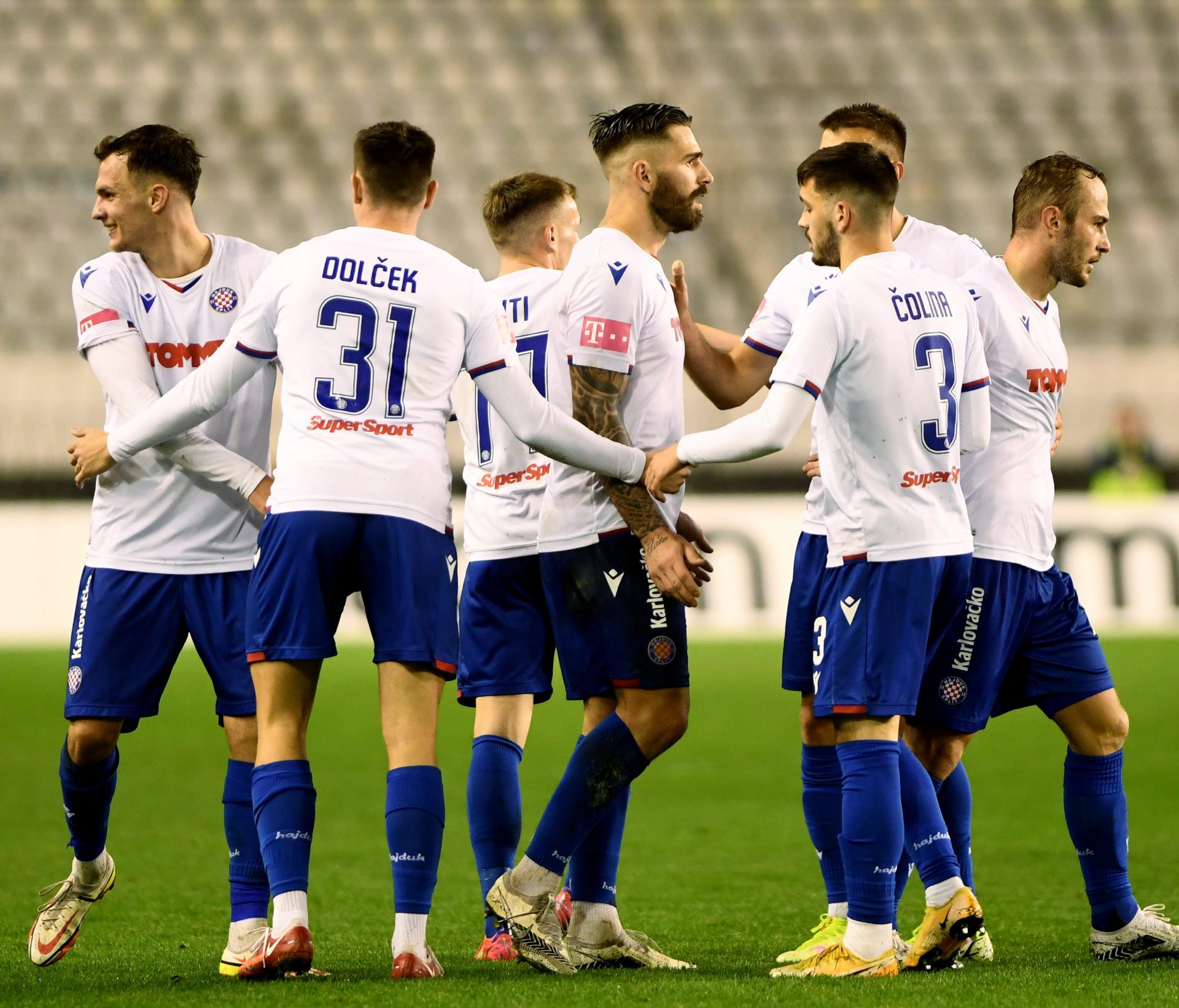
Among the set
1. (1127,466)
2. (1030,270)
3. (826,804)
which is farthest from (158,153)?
(1127,466)

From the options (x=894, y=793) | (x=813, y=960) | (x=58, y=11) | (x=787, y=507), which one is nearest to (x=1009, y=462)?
(x=894, y=793)

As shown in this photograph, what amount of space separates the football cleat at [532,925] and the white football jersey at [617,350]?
0.91m

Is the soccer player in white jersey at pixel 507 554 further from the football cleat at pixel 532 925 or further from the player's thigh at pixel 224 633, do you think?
the player's thigh at pixel 224 633

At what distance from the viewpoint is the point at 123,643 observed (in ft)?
15.7

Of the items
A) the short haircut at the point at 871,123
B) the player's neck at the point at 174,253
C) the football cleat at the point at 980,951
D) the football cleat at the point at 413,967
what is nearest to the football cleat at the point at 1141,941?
the football cleat at the point at 980,951

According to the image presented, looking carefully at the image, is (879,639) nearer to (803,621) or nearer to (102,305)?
(803,621)

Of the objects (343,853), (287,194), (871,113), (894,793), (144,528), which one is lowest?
(343,853)

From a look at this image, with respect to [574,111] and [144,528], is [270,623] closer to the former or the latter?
[144,528]

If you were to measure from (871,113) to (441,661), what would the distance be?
2.20m

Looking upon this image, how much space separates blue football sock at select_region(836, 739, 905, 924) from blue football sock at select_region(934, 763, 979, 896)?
0.78 m

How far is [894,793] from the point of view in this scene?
13.8ft

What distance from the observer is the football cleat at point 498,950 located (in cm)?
462

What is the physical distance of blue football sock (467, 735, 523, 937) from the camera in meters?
4.85

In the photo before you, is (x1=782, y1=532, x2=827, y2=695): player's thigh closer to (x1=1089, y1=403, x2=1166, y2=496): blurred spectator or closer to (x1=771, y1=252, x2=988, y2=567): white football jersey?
(x1=771, y1=252, x2=988, y2=567): white football jersey
